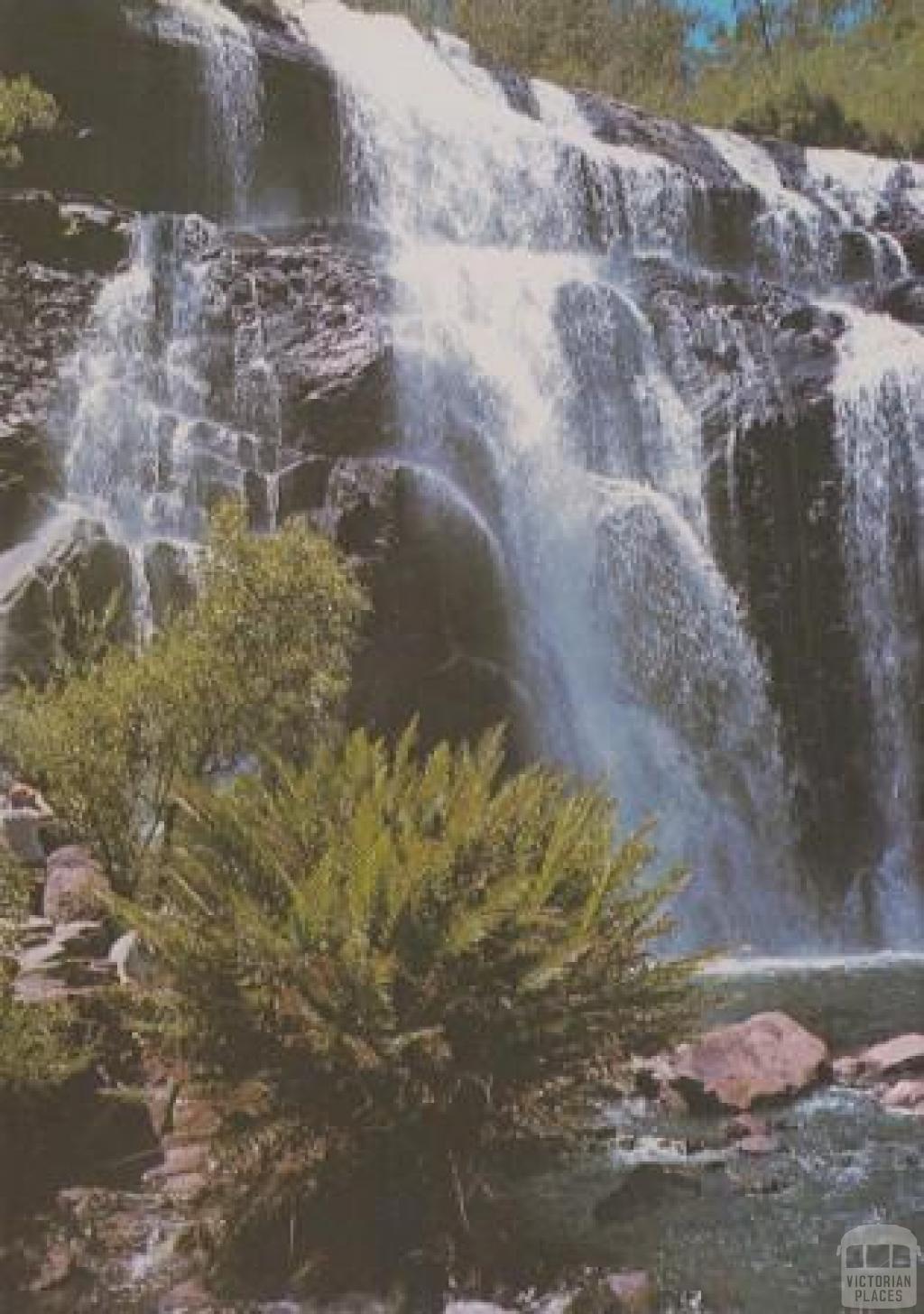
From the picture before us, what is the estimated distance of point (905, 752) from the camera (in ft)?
70.9

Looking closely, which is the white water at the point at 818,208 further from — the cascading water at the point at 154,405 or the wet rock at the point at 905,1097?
the wet rock at the point at 905,1097

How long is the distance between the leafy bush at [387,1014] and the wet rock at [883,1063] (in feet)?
14.7

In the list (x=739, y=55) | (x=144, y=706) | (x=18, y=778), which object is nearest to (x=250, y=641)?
(x=144, y=706)

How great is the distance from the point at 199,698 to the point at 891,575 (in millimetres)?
13645

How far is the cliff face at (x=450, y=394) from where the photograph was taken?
1900 centimetres

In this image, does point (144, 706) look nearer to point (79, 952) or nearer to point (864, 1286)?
point (79, 952)

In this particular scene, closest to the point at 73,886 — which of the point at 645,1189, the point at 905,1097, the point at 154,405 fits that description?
the point at 645,1189

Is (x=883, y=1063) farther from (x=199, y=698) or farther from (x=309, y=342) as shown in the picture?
(x=309, y=342)

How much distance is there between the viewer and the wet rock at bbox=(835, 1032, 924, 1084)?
1148cm

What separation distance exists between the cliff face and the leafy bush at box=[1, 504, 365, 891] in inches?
210

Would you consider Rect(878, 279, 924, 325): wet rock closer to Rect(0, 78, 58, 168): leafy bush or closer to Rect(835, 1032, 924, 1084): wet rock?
Rect(835, 1032, 924, 1084): wet rock

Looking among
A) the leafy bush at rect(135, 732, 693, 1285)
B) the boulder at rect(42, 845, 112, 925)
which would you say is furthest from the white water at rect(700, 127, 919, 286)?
the leafy bush at rect(135, 732, 693, 1285)

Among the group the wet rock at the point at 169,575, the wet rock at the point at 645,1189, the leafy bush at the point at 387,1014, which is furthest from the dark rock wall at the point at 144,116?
the wet rock at the point at 645,1189

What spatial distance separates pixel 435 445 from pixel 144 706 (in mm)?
10324
